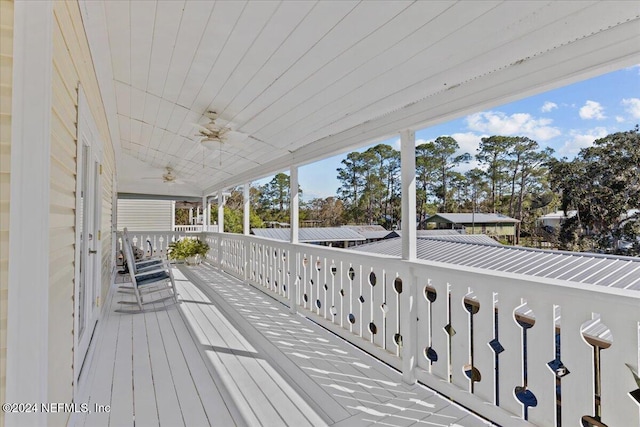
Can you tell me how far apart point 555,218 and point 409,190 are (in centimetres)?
100

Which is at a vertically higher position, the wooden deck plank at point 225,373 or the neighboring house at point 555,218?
the neighboring house at point 555,218

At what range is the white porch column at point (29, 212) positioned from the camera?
3.53 feet

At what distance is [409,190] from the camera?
8.39ft

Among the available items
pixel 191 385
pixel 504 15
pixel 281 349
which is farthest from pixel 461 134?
pixel 191 385

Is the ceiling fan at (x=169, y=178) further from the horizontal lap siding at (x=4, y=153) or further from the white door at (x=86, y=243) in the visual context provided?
the horizontal lap siding at (x=4, y=153)

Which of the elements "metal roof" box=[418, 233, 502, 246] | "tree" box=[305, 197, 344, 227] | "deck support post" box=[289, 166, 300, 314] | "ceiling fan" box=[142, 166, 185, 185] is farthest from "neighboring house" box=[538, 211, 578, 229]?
"ceiling fan" box=[142, 166, 185, 185]

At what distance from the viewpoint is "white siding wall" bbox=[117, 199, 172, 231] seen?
12.5 meters

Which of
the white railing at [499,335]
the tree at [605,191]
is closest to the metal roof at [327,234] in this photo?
the white railing at [499,335]

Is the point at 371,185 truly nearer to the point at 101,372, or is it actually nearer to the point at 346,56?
the point at 346,56

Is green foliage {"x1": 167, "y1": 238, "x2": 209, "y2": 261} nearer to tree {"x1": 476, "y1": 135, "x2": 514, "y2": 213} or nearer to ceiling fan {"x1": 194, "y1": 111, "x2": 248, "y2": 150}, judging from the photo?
ceiling fan {"x1": 194, "y1": 111, "x2": 248, "y2": 150}

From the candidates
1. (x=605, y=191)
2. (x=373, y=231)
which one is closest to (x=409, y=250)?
(x=373, y=231)

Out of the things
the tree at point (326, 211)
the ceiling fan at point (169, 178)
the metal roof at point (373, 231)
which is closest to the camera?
the metal roof at point (373, 231)

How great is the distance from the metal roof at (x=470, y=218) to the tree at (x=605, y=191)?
0.35 m

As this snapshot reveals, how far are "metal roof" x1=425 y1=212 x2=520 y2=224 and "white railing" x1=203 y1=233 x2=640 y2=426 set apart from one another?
333mm
